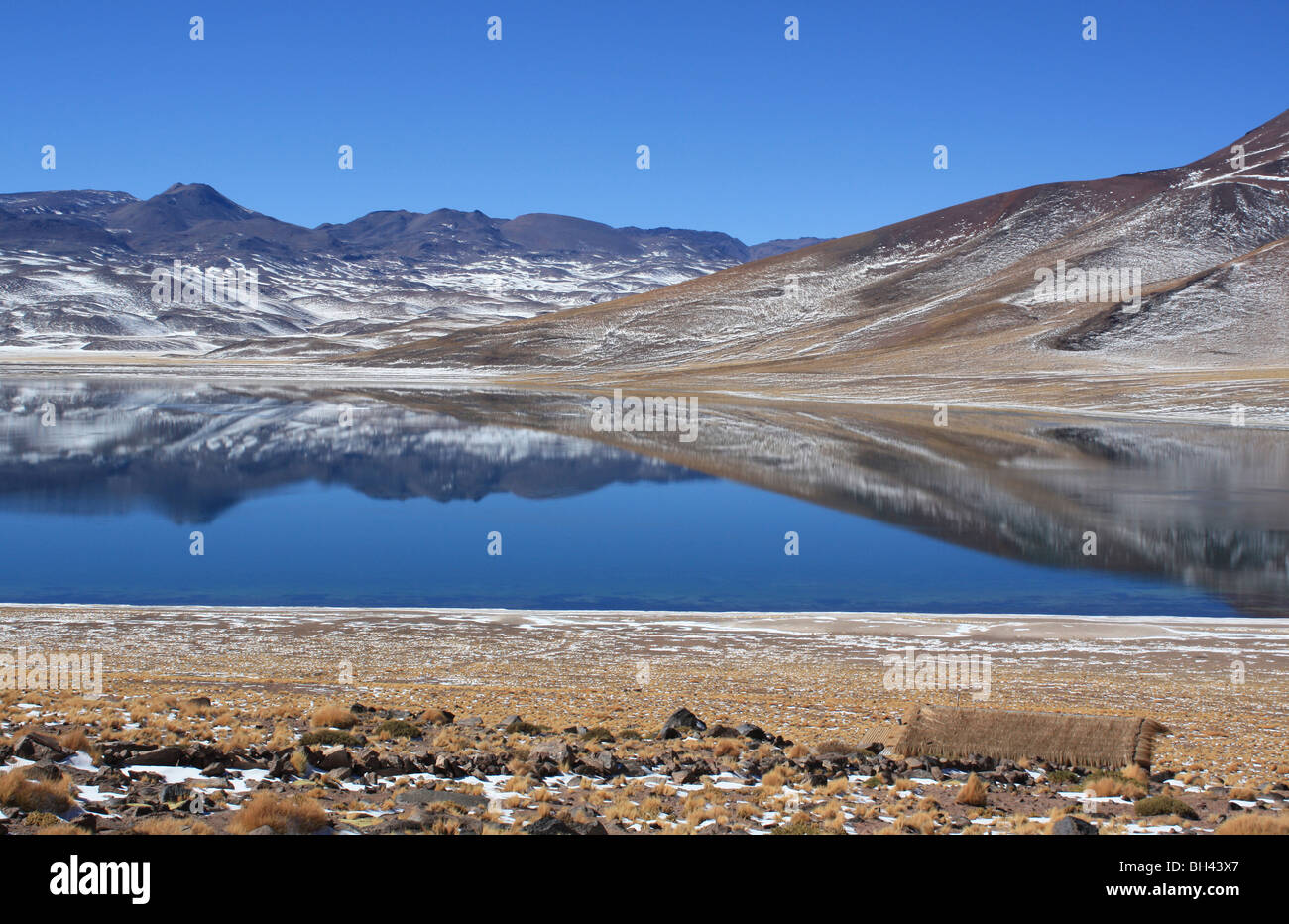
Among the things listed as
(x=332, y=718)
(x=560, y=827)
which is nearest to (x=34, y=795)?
(x=560, y=827)

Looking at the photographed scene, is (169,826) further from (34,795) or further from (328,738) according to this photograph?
(328,738)

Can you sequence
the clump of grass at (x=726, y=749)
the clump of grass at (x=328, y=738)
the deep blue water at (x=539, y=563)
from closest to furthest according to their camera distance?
1. the clump of grass at (x=328, y=738)
2. the clump of grass at (x=726, y=749)
3. the deep blue water at (x=539, y=563)

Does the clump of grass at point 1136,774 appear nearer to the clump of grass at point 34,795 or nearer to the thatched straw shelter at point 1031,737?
the thatched straw shelter at point 1031,737

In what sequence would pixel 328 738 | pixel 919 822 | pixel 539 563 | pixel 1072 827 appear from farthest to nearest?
pixel 539 563, pixel 328 738, pixel 919 822, pixel 1072 827

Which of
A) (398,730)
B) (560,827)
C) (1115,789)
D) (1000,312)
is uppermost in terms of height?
(1000,312)

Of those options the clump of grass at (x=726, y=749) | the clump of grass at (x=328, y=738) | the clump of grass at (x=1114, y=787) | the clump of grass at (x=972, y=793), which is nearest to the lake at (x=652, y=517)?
the clump of grass at (x=726, y=749)

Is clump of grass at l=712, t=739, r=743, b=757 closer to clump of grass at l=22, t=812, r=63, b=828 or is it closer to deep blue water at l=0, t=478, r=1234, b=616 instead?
clump of grass at l=22, t=812, r=63, b=828
